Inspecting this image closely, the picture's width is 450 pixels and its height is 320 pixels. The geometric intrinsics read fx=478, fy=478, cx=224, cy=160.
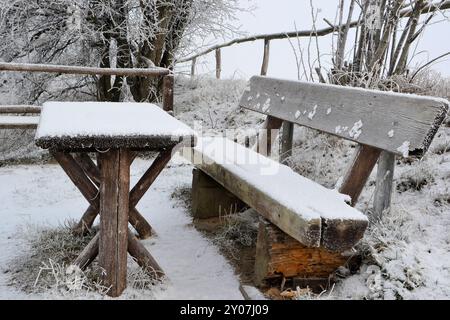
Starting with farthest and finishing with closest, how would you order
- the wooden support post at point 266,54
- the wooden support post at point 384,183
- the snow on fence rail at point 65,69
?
the wooden support post at point 266,54
the snow on fence rail at point 65,69
the wooden support post at point 384,183

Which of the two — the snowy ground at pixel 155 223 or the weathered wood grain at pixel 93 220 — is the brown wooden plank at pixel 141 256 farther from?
the weathered wood grain at pixel 93 220

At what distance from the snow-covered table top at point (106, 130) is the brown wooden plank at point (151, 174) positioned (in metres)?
0.17

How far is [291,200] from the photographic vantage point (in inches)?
96.9

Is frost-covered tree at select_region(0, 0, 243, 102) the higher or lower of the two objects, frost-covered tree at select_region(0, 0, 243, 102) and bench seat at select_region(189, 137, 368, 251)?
the higher

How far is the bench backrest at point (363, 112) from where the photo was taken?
2508 mm

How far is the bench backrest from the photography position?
2.51 m

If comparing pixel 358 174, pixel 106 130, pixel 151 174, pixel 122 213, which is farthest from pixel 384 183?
pixel 106 130

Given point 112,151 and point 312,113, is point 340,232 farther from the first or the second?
point 312,113

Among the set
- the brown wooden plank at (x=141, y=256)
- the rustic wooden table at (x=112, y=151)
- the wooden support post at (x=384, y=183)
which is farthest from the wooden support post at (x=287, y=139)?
the brown wooden plank at (x=141, y=256)

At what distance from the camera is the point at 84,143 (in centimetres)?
237

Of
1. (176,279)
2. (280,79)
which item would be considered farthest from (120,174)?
(280,79)

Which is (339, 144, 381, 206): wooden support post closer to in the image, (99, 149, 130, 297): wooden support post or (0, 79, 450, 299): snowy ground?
(0, 79, 450, 299): snowy ground

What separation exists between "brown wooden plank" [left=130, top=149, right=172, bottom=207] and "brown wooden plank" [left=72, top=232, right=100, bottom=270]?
1.24ft

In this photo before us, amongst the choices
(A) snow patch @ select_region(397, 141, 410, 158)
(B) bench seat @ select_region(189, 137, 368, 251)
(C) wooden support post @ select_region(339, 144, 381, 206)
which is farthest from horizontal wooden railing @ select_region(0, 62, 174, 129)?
(A) snow patch @ select_region(397, 141, 410, 158)
